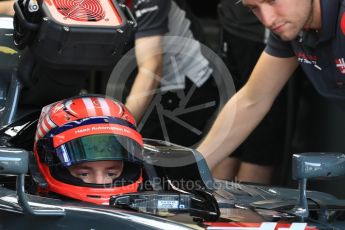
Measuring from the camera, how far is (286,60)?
5621 mm

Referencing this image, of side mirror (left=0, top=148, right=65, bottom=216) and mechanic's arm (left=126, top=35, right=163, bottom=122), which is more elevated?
side mirror (left=0, top=148, right=65, bottom=216)

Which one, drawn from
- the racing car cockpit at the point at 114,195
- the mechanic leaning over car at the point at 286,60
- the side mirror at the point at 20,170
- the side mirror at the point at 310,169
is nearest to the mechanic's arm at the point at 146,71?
the mechanic leaning over car at the point at 286,60

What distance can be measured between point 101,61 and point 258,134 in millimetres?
2320

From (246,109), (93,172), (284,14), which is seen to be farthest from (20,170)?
(246,109)

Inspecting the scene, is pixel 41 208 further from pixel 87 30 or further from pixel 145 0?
pixel 145 0

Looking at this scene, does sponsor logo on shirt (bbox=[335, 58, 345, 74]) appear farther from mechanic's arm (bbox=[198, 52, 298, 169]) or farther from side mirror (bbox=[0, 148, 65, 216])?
side mirror (bbox=[0, 148, 65, 216])

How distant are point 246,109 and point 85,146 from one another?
1182 millimetres

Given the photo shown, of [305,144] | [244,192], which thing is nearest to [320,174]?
[244,192]

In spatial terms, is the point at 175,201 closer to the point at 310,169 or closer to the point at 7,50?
the point at 310,169

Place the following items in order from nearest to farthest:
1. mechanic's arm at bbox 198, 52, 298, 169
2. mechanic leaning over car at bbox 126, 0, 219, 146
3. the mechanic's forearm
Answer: mechanic's arm at bbox 198, 52, 298, 169 → the mechanic's forearm → mechanic leaning over car at bbox 126, 0, 219, 146

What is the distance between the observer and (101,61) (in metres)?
5.27

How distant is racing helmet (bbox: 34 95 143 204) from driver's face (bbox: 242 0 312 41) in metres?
0.76

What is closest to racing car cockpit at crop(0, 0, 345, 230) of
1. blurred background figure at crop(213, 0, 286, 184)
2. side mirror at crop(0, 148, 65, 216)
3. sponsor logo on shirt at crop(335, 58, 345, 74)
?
side mirror at crop(0, 148, 65, 216)

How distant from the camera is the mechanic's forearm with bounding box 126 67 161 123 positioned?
6.72 m
